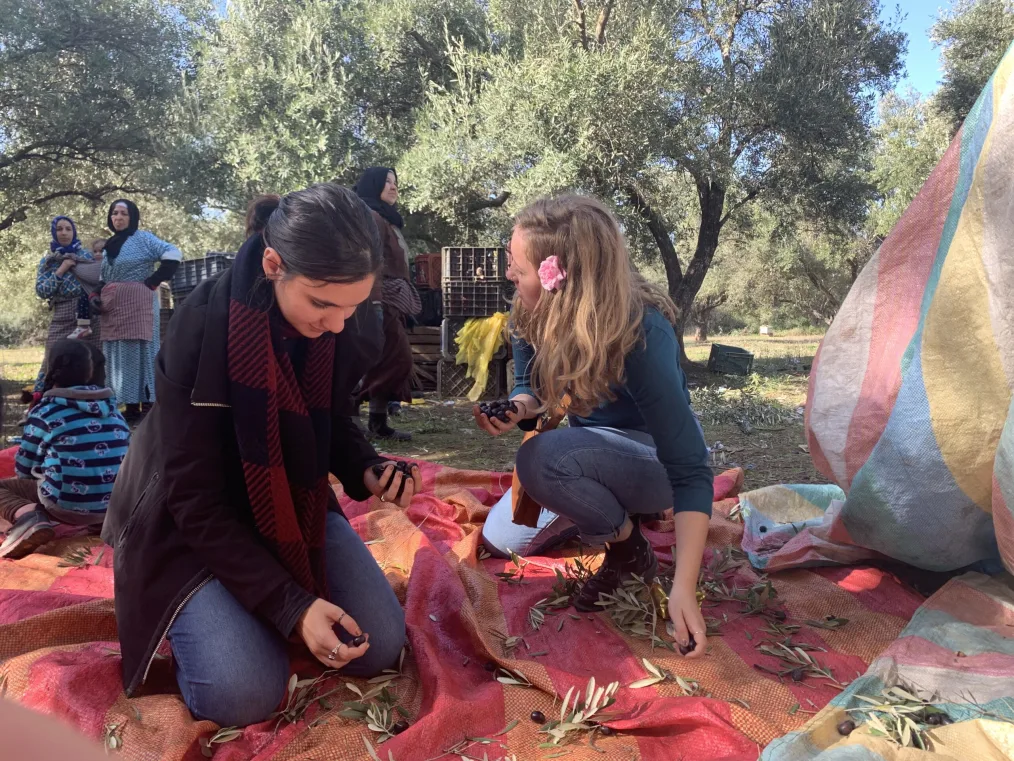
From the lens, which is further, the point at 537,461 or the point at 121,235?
the point at 121,235

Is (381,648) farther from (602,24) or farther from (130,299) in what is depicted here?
(602,24)

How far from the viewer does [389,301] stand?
246 inches

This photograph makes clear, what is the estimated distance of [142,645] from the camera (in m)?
2.25

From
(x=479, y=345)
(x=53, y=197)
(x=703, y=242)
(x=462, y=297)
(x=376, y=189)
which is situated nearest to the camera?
(x=376, y=189)

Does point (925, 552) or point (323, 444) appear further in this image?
point (925, 552)

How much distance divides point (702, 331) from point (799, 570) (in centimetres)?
2149

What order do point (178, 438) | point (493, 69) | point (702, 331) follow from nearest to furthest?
point (178, 438) < point (493, 69) < point (702, 331)

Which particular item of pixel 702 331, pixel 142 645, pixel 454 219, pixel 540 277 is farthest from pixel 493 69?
pixel 702 331

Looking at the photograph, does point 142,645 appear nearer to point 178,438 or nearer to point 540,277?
point 178,438

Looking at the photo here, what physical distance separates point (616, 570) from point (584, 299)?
1.05 meters

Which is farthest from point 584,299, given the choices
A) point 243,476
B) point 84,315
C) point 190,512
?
point 84,315

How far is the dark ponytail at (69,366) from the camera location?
372 cm

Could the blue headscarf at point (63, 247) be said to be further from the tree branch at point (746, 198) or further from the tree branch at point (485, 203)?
the tree branch at point (746, 198)

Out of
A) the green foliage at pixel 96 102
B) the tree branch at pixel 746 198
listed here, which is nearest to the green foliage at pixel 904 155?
the tree branch at pixel 746 198
